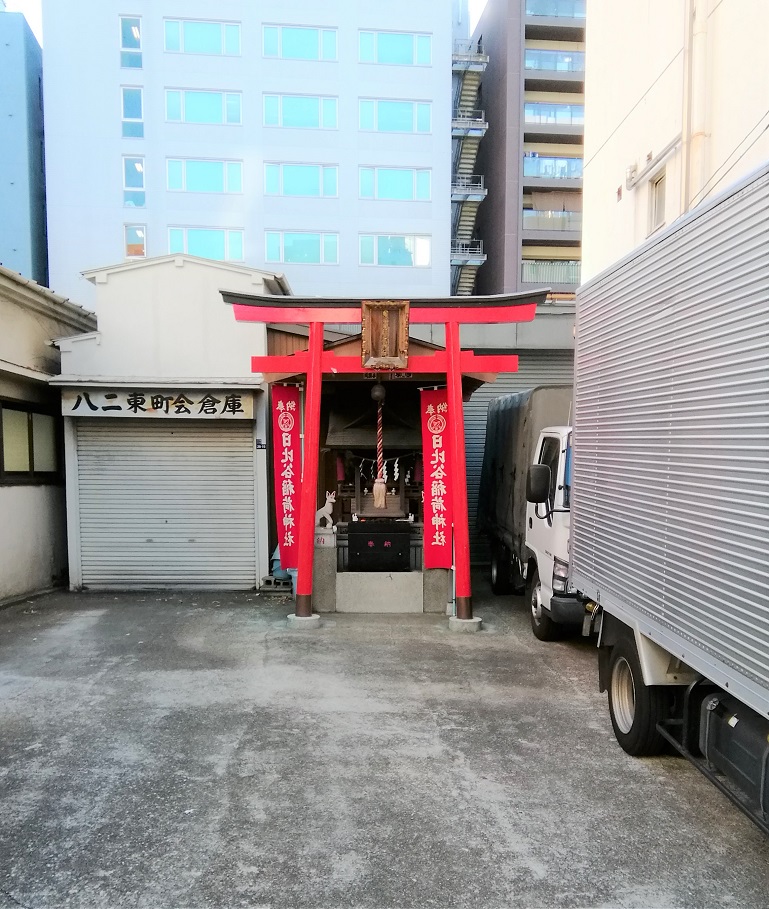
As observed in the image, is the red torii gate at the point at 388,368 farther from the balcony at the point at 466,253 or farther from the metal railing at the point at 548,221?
the metal railing at the point at 548,221

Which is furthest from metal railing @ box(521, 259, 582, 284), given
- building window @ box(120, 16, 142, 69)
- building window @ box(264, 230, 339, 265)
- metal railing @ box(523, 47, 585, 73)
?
building window @ box(120, 16, 142, 69)

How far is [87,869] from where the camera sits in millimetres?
3324

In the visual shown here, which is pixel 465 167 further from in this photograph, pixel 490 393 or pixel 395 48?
pixel 490 393

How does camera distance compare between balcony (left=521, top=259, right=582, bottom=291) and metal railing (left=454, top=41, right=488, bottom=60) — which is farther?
metal railing (left=454, top=41, right=488, bottom=60)

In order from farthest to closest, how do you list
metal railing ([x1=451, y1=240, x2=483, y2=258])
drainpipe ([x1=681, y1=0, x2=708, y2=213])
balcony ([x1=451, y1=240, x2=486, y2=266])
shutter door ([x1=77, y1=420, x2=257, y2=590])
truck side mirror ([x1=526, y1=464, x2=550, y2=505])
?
metal railing ([x1=451, y1=240, x2=483, y2=258])
balcony ([x1=451, y1=240, x2=486, y2=266])
shutter door ([x1=77, y1=420, x2=257, y2=590])
drainpipe ([x1=681, y1=0, x2=708, y2=213])
truck side mirror ([x1=526, y1=464, x2=550, y2=505])

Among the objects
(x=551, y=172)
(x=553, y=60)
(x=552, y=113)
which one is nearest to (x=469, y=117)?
(x=552, y=113)

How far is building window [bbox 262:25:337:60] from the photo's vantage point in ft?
83.4

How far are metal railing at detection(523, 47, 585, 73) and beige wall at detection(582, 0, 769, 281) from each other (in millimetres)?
20613

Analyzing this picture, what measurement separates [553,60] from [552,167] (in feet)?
Answer: 16.0

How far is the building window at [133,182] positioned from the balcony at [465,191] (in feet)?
44.9

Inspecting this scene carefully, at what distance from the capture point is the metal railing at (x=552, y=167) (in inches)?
1163

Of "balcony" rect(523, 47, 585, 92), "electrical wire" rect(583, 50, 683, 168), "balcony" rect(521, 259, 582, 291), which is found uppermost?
"balcony" rect(523, 47, 585, 92)

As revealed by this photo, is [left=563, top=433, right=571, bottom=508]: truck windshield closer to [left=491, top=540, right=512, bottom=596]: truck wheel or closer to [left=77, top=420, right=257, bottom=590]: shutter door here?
[left=491, top=540, right=512, bottom=596]: truck wheel

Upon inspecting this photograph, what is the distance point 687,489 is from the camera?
3.50 metres
